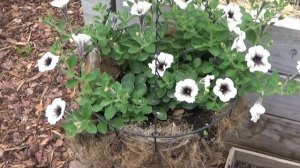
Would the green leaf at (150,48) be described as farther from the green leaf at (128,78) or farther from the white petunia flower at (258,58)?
the white petunia flower at (258,58)

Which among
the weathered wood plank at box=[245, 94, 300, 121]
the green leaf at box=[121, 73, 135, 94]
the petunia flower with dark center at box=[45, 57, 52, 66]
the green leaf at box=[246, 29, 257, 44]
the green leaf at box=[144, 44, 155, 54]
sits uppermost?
the green leaf at box=[246, 29, 257, 44]

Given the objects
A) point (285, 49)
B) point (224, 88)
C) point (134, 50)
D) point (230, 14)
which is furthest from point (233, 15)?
point (285, 49)

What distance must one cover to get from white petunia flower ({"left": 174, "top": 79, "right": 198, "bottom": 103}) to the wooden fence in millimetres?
518

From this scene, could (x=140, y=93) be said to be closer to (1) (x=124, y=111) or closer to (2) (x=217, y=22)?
(1) (x=124, y=111)

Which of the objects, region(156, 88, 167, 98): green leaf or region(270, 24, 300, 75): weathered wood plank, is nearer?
region(156, 88, 167, 98): green leaf

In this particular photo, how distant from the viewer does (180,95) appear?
147 centimetres

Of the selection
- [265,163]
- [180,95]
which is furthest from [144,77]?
[265,163]

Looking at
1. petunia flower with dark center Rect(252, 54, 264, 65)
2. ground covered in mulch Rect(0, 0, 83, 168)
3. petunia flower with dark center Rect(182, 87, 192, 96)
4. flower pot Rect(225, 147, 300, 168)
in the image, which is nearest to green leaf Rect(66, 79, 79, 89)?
petunia flower with dark center Rect(182, 87, 192, 96)

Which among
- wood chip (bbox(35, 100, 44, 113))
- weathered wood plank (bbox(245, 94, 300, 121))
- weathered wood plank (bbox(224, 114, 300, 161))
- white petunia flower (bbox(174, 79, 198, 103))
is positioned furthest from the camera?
wood chip (bbox(35, 100, 44, 113))

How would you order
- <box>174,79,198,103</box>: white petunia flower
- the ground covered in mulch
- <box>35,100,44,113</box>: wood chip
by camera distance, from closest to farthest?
<box>174,79,198,103</box>: white petunia flower, the ground covered in mulch, <box>35,100,44,113</box>: wood chip

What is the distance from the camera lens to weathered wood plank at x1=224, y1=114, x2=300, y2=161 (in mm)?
2193

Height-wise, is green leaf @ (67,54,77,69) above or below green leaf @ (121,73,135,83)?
above

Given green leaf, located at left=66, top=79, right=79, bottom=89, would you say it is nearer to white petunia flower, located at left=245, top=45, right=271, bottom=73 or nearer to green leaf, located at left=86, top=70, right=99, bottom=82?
green leaf, located at left=86, top=70, right=99, bottom=82

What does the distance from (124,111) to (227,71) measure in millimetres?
A: 351
